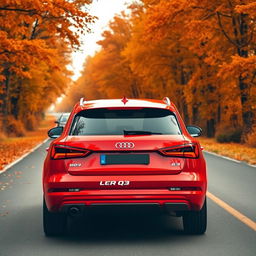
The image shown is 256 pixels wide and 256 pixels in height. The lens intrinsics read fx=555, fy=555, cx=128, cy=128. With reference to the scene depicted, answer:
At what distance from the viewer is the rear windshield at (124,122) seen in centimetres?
640

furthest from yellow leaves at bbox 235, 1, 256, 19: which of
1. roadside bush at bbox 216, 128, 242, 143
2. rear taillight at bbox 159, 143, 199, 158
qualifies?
rear taillight at bbox 159, 143, 199, 158

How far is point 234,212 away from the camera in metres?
8.15

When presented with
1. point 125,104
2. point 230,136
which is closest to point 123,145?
point 125,104

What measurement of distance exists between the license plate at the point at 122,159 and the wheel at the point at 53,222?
996 mm

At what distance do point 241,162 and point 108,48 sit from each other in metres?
42.9

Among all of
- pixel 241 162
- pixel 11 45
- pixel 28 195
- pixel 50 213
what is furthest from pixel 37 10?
pixel 50 213

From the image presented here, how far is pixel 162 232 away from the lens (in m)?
6.88

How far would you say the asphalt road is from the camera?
5.89 meters

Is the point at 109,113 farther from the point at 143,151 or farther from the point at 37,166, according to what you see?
the point at 37,166

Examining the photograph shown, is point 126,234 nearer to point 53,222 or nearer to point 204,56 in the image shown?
point 53,222

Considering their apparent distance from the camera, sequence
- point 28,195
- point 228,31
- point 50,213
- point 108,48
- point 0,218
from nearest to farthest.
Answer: point 50,213, point 0,218, point 28,195, point 228,31, point 108,48

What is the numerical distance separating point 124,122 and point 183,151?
2.74ft

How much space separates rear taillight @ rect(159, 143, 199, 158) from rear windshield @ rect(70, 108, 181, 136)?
0.26m

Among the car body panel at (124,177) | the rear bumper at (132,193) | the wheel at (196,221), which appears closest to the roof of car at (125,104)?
the car body panel at (124,177)
